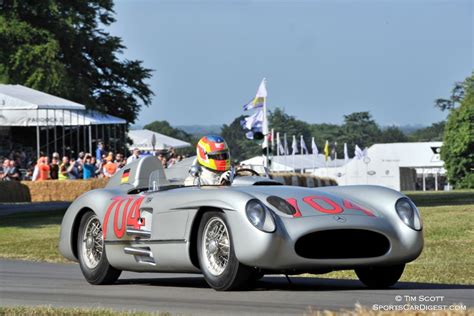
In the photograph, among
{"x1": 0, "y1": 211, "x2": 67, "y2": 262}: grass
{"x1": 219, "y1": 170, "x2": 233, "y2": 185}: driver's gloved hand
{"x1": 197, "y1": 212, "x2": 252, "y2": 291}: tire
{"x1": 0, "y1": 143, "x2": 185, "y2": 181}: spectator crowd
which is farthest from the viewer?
{"x1": 0, "y1": 143, "x2": 185, "y2": 181}: spectator crowd

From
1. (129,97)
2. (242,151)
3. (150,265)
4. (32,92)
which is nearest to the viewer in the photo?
(150,265)

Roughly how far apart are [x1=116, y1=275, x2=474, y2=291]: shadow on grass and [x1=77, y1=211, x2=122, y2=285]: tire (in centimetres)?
29

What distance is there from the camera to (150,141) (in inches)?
2482

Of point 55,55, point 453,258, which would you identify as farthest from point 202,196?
point 55,55

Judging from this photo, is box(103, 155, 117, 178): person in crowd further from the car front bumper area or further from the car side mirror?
the car front bumper area

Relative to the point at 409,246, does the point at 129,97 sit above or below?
above

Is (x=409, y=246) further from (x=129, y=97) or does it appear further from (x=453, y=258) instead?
(x=129, y=97)

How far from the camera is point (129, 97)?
64.8 meters

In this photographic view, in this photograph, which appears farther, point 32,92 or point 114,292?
point 32,92

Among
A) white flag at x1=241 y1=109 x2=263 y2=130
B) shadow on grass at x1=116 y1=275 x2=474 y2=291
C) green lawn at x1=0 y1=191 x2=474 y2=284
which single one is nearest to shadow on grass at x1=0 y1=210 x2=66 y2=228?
green lawn at x1=0 y1=191 x2=474 y2=284

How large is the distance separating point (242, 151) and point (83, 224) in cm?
18531

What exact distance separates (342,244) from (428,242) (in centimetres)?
773

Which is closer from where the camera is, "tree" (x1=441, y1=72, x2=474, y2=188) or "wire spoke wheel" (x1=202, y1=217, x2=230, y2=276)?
"wire spoke wheel" (x1=202, y1=217, x2=230, y2=276)

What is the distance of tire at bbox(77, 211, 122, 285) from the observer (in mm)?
11891
